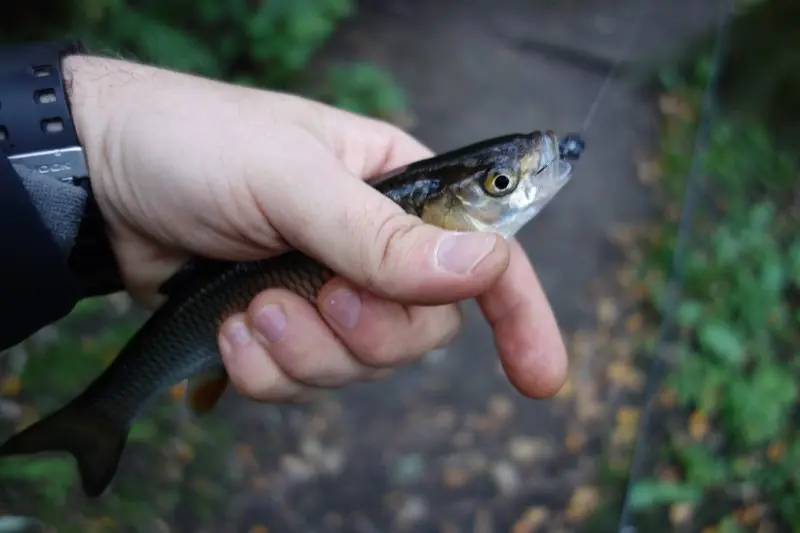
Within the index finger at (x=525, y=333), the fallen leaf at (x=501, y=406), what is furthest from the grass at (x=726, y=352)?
the index finger at (x=525, y=333)

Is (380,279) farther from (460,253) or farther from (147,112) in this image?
(147,112)

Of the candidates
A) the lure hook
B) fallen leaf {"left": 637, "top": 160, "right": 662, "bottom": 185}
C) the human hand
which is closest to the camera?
the human hand

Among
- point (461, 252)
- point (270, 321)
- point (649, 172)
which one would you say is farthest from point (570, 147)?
point (649, 172)

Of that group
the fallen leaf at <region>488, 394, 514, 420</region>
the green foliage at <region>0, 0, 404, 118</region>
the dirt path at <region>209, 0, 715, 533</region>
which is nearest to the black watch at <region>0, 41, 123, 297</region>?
the green foliage at <region>0, 0, 404, 118</region>

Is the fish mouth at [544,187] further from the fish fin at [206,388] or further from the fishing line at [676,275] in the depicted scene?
the fishing line at [676,275]

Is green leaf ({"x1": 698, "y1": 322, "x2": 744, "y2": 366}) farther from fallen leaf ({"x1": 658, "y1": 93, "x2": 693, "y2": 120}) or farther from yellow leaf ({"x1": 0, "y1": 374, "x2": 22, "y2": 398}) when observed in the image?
yellow leaf ({"x1": 0, "y1": 374, "x2": 22, "y2": 398})

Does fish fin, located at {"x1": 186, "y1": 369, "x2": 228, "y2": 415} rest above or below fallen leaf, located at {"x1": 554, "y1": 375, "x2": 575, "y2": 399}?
above
